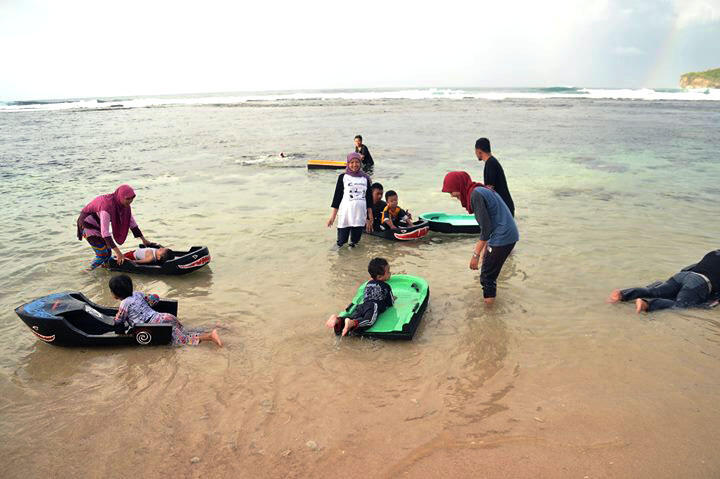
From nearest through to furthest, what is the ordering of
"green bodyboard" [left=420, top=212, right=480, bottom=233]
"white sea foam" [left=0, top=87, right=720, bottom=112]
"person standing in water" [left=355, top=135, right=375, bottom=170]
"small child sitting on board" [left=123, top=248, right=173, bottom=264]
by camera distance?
"small child sitting on board" [left=123, top=248, right=173, bottom=264]
"green bodyboard" [left=420, top=212, right=480, bottom=233]
"person standing in water" [left=355, top=135, right=375, bottom=170]
"white sea foam" [left=0, top=87, right=720, bottom=112]

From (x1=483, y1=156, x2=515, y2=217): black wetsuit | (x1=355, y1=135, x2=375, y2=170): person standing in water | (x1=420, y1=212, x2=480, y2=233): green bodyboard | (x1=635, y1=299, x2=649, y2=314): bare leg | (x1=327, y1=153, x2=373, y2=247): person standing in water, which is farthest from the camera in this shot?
(x1=355, y1=135, x2=375, y2=170): person standing in water

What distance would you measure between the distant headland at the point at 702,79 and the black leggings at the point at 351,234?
10439 cm

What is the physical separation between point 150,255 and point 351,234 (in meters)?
3.63

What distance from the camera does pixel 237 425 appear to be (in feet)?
13.9

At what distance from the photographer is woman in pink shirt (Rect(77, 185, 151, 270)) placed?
286 inches

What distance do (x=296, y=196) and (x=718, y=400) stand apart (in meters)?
10.9

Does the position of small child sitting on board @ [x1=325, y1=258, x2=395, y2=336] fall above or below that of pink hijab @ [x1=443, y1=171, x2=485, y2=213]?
below

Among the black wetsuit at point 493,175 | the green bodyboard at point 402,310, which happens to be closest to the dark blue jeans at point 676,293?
the black wetsuit at point 493,175

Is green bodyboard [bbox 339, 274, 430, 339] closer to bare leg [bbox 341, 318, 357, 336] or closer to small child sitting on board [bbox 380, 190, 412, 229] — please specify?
bare leg [bbox 341, 318, 357, 336]

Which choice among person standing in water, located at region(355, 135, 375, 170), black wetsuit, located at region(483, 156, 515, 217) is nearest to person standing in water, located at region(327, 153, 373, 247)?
black wetsuit, located at region(483, 156, 515, 217)

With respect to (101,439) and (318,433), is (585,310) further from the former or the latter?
(101,439)

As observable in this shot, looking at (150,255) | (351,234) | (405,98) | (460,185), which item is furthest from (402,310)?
(405,98)

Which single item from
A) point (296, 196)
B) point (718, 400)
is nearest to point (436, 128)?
point (296, 196)

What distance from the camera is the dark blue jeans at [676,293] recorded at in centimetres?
611
